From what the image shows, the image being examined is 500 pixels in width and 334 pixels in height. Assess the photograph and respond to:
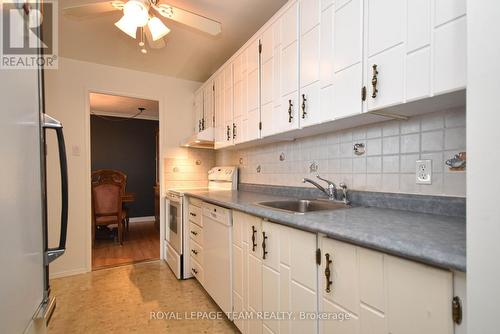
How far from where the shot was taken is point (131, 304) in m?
2.04

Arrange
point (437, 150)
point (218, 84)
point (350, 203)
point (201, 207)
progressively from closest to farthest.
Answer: point (437, 150), point (350, 203), point (201, 207), point (218, 84)

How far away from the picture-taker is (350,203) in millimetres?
1537

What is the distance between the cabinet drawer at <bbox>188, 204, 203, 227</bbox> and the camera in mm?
2256

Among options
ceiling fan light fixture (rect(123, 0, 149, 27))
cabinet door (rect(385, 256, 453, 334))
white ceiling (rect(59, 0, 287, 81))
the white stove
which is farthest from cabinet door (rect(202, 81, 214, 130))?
cabinet door (rect(385, 256, 453, 334))

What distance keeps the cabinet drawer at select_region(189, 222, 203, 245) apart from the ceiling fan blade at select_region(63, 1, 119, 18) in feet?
5.82

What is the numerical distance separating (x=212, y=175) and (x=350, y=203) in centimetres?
209

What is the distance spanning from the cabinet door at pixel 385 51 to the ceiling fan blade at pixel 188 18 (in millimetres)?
1055

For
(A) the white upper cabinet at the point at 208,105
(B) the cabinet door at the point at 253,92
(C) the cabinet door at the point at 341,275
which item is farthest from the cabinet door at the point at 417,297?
(A) the white upper cabinet at the point at 208,105

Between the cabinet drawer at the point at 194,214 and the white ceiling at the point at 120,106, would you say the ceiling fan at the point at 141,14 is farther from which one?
the white ceiling at the point at 120,106

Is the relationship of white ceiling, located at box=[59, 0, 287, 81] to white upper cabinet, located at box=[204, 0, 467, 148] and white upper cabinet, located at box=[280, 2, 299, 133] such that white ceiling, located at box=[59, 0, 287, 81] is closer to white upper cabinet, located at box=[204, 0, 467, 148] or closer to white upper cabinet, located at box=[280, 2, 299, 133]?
white upper cabinet, located at box=[204, 0, 467, 148]

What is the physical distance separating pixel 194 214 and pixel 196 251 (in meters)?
0.35

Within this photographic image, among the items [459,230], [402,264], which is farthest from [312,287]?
[459,230]

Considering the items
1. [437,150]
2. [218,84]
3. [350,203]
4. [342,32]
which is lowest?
[350,203]

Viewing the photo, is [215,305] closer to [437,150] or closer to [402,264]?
[402,264]
